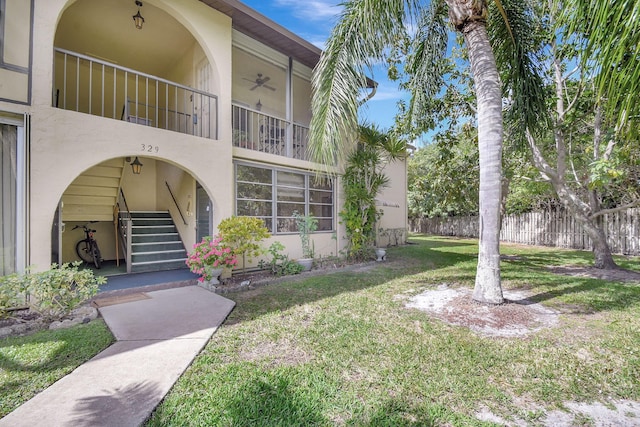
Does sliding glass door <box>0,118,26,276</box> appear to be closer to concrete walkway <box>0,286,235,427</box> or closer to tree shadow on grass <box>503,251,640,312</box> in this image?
concrete walkway <box>0,286,235,427</box>

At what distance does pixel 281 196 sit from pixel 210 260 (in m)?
3.12

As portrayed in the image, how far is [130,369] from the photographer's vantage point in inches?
118

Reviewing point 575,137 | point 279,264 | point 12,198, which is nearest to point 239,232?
point 279,264

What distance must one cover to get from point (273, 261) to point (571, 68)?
10323 mm

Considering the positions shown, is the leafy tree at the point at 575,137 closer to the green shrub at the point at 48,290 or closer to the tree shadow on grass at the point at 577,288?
the tree shadow on grass at the point at 577,288

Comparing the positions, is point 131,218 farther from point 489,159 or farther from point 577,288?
point 577,288

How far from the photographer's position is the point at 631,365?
3.07m

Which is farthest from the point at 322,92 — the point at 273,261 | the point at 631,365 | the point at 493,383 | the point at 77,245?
the point at 77,245

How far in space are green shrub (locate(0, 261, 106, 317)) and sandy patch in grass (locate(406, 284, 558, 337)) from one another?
210 inches

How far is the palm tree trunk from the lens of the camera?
188 inches

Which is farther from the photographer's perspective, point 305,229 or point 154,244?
point 305,229

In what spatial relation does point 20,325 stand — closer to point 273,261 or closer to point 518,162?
point 273,261

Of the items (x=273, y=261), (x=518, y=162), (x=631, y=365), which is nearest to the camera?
(x=631, y=365)

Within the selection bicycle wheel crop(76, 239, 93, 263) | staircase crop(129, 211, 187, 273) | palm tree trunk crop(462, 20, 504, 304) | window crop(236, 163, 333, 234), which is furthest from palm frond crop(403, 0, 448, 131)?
bicycle wheel crop(76, 239, 93, 263)
